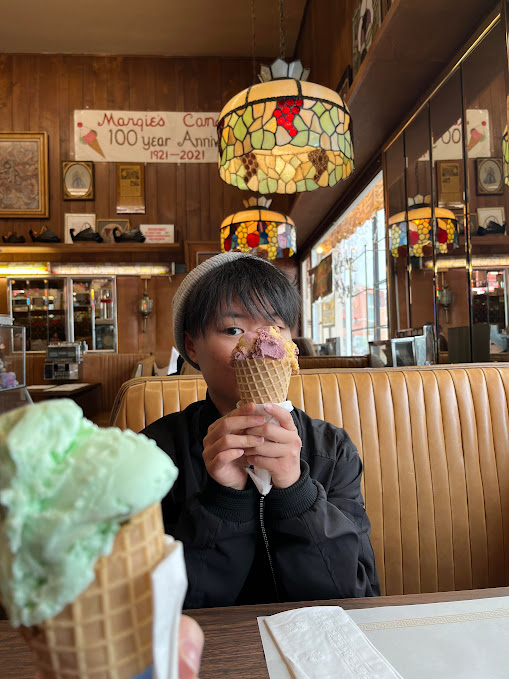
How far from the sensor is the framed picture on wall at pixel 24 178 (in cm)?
926

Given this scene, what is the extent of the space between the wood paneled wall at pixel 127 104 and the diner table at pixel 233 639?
891cm

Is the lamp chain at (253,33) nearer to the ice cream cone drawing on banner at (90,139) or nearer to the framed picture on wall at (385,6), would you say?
the ice cream cone drawing on banner at (90,139)

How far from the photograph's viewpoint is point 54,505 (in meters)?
0.35

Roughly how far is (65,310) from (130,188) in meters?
2.58

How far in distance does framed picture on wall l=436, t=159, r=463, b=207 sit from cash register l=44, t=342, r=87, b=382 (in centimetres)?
637

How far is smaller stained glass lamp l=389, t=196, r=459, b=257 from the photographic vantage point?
125 inches

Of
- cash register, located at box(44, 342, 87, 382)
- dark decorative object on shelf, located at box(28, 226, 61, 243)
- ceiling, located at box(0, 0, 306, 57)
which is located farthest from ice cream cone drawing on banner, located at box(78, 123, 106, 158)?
cash register, located at box(44, 342, 87, 382)

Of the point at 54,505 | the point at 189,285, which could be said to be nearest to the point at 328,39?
the point at 189,285

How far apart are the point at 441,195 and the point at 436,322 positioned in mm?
832

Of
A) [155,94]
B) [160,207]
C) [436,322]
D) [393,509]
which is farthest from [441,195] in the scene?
[155,94]

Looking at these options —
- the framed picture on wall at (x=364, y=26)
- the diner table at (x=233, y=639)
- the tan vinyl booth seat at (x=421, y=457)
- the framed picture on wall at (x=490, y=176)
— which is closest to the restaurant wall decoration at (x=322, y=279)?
the framed picture on wall at (x=364, y=26)

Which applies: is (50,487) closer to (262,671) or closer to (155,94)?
(262,671)

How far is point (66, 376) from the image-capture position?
316 inches

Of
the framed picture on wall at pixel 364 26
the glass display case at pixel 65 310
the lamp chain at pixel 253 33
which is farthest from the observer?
the glass display case at pixel 65 310
